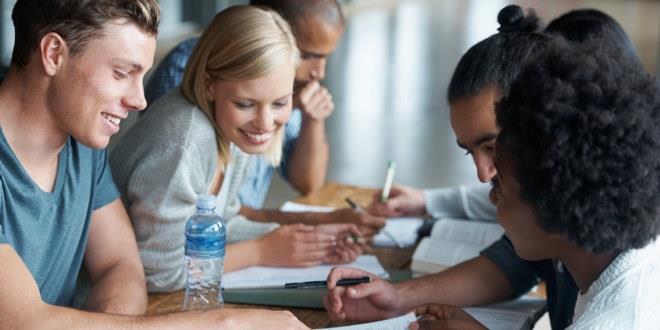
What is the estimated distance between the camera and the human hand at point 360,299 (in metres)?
1.82

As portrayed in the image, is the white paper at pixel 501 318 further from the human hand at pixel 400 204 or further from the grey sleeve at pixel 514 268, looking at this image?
the human hand at pixel 400 204

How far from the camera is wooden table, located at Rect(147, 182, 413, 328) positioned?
1839 millimetres

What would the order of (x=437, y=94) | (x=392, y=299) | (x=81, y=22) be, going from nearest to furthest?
(x=81, y=22)
(x=392, y=299)
(x=437, y=94)

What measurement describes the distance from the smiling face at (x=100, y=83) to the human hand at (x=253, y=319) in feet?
1.26

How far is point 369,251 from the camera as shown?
227 cm

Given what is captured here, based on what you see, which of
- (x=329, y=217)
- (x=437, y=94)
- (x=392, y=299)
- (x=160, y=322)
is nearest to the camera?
(x=160, y=322)

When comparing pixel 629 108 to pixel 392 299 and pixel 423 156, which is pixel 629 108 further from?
pixel 423 156

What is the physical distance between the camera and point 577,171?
127 cm

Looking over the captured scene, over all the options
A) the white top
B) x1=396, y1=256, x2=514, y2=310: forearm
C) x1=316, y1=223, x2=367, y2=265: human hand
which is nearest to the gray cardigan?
x1=316, y1=223, x2=367, y2=265: human hand

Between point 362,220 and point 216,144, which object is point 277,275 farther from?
point 362,220

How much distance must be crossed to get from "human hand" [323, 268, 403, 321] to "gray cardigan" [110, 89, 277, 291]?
12.3 inches

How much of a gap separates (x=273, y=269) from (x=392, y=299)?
304 mm

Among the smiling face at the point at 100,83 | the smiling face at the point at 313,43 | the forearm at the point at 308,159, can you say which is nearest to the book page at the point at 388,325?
the smiling face at the point at 100,83

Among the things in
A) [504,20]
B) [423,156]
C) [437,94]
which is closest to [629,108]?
[504,20]
